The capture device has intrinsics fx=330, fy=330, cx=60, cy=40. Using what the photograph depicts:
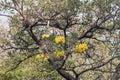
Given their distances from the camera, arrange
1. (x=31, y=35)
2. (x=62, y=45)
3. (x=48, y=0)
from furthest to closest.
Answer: (x=31, y=35) → (x=48, y=0) → (x=62, y=45)

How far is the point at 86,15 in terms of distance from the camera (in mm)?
5078

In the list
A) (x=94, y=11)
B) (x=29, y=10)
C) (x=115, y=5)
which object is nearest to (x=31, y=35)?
(x=29, y=10)

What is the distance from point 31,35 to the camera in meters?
5.36

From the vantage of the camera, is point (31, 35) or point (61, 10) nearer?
point (61, 10)

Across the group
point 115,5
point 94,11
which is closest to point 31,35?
point 94,11

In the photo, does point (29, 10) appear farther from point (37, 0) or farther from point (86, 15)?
point (86, 15)

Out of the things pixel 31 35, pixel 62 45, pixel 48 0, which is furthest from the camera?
pixel 31 35

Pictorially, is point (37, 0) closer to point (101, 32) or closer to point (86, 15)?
point (86, 15)

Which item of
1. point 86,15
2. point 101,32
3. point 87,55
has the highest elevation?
point 86,15

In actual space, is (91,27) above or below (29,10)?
below

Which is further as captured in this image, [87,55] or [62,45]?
[87,55]

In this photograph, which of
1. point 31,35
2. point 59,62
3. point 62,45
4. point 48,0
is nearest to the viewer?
point 62,45

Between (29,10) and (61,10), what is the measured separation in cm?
59

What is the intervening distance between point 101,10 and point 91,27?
40cm
